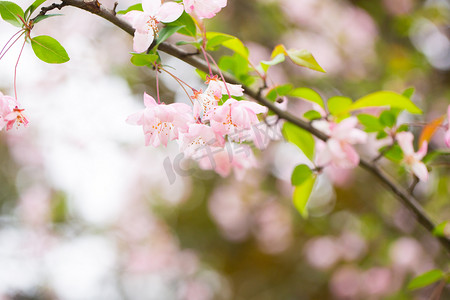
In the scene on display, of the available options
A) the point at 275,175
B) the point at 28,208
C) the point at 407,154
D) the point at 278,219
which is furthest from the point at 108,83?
the point at 407,154

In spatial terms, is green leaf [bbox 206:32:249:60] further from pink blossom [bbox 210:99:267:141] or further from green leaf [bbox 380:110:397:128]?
green leaf [bbox 380:110:397:128]

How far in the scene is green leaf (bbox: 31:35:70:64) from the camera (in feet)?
1.56

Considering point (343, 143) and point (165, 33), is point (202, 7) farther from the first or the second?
point (343, 143)

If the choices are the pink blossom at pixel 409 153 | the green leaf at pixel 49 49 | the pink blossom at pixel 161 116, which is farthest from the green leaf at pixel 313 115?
the green leaf at pixel 49 49

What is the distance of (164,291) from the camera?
8.97ft

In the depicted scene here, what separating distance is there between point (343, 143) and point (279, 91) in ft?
0.40

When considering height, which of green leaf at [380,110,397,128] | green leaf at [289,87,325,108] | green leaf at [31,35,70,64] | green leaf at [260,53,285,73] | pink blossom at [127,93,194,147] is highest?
green leaf at [31,35,70,64]

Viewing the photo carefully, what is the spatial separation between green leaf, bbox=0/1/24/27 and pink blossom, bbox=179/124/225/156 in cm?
23

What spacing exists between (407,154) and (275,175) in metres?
1.86

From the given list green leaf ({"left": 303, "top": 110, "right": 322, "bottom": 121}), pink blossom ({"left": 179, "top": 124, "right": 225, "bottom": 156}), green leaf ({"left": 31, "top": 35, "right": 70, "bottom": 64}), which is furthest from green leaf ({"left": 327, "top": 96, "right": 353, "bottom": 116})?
green leaf ({"left": 31, "top": 35, "right": 70, "bottom": 64})

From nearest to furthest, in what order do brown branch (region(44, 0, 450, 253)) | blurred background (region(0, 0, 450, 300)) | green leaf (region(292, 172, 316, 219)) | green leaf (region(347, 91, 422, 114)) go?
brown branch (region(44, 0, 450, 253)) < green leaf (region(347, 91, 422, 114)) < green leaf (region(292, 172, 316, 219)) < blurred background (region(0, 0, 450, 300))

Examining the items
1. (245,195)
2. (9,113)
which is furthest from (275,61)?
(245,195)

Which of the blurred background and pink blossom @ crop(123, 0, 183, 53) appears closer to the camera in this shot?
pink blossom @ crop(123, 0, 183, 53)

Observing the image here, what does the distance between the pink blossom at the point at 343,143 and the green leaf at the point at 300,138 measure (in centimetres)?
2
